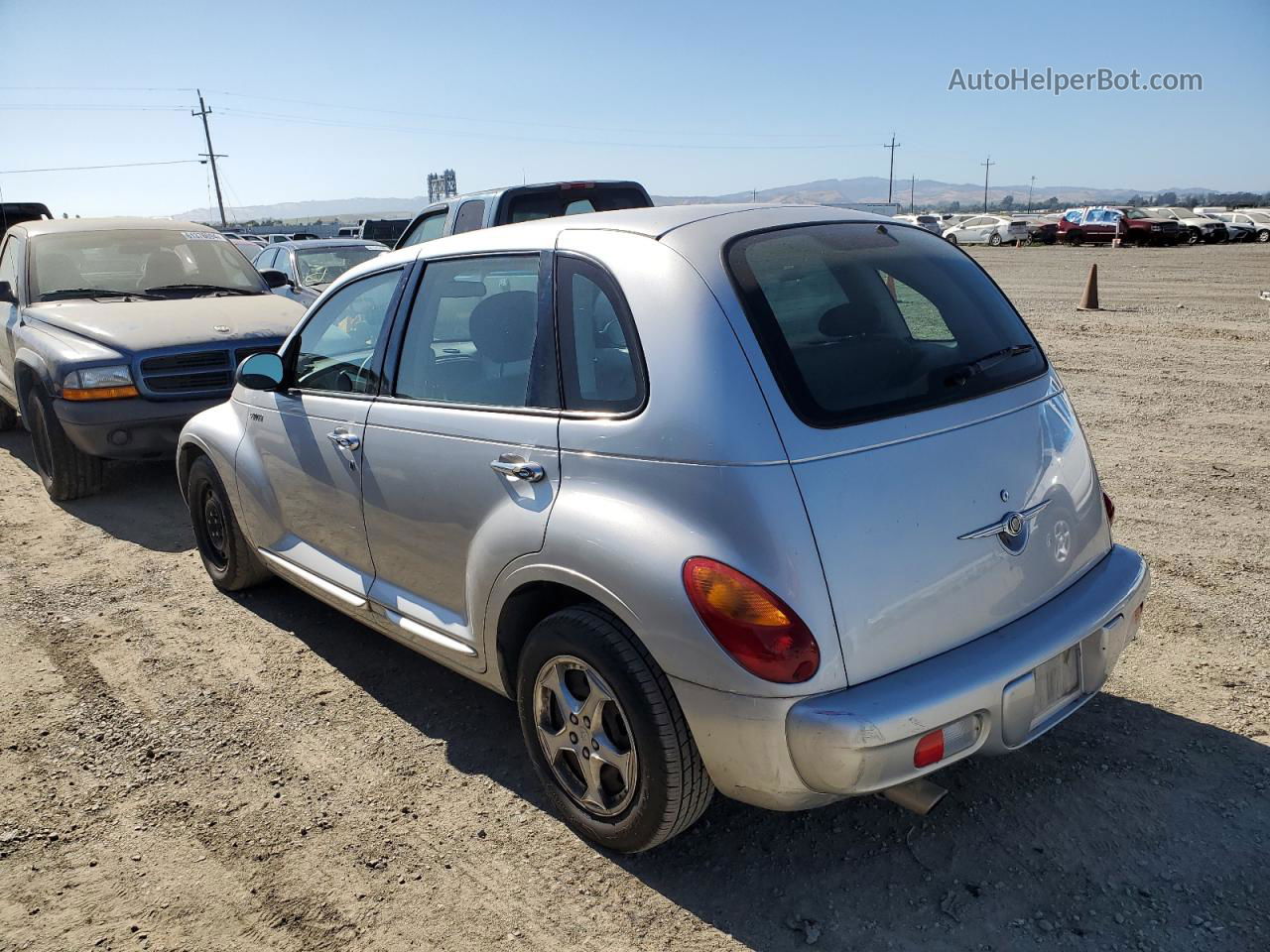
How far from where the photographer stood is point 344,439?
3707 millimetres

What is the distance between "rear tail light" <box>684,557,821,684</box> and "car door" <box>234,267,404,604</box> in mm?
1809

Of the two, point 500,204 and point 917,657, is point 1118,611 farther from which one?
point 500,204

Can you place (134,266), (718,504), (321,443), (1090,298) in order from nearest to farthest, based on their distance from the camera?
(718,504)
(321,443)
(134,266)
(1090,298)

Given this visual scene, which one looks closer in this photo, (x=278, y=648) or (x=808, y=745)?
(x=808, y=745)

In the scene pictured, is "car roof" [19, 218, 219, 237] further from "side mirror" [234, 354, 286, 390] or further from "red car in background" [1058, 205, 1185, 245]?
"red car in background" [1058, 205, 1185, 245]

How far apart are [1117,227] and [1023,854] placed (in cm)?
3928

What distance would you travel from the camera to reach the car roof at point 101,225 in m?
8.12

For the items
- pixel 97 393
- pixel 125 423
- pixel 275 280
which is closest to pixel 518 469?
pixel 125 423

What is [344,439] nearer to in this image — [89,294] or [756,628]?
[756,628]

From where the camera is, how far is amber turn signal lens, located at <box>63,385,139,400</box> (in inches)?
260

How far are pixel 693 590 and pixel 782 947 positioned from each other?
995mm

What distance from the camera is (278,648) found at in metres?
4.54

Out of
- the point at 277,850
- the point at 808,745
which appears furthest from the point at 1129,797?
the point at 277,850

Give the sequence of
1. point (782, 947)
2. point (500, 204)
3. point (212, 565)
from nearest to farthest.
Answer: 1. point (782, 947)
2. point (212, 565)
3. point (500, 204)
